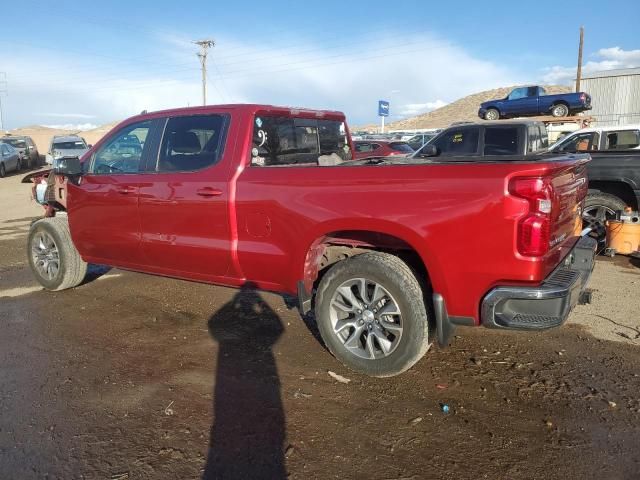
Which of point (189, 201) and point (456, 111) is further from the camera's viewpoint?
point (456, 111)

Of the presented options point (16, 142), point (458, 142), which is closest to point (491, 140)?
point (458, 142)

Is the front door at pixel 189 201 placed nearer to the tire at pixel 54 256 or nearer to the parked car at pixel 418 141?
the tire at pixel 54 256

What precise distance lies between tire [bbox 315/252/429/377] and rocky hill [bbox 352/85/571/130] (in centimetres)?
6927

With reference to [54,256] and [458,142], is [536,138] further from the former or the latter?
[54,256]

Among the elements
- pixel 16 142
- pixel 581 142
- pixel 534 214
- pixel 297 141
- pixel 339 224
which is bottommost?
pixel 339 224

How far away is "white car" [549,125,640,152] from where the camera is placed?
8.84m

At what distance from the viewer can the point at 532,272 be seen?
303cm

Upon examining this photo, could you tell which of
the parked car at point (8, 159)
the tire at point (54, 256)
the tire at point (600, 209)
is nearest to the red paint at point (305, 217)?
the tire at point (54, 256)

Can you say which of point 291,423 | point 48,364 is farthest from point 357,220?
point 48,364

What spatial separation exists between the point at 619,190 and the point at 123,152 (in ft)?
21.0

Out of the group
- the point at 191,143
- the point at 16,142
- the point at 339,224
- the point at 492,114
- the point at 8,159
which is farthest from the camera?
the point at 16,142

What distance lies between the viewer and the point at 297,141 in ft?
15.8

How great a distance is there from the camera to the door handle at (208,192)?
4.19 metres

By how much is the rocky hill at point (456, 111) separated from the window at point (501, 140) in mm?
63225
